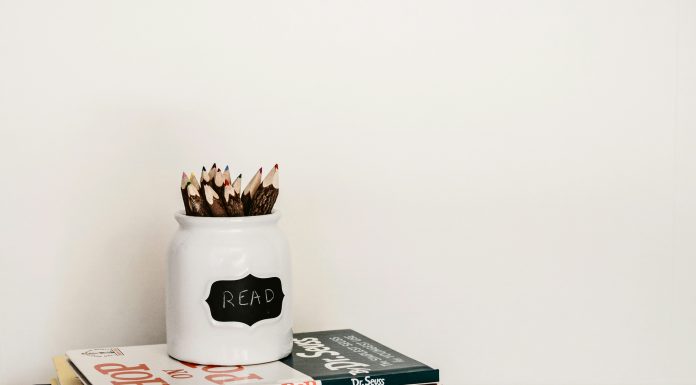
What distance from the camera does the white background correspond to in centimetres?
101

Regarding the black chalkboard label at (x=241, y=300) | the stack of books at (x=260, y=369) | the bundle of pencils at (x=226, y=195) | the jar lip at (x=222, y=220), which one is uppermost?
the bundle of pencils at (x=226, y=195)

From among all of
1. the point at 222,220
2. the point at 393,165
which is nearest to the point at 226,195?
the point at 222,220

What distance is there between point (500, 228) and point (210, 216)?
0.49 meters

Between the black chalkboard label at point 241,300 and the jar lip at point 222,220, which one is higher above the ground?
the jar lip at point 222,220

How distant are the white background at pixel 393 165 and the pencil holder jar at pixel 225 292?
0.19 meters

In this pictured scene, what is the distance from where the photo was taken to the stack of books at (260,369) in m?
0.82

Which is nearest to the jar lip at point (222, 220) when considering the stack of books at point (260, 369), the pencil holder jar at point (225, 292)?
the pencil holder jar at point (225, 292)

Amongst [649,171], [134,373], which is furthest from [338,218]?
[649,171]

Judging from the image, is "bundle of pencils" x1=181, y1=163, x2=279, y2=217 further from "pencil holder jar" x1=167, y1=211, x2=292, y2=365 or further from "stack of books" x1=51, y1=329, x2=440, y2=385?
"stack of books" x1=51, y1=329, x2=440, y2=385

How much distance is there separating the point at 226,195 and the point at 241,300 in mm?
108

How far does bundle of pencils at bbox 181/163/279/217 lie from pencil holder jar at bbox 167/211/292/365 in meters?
0.02

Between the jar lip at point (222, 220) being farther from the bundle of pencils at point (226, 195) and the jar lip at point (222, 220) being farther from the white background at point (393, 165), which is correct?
the white background at point (393, 165)

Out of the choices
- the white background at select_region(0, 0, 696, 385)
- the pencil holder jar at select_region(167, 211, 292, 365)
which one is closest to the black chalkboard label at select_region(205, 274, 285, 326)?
the pencil holder jar at select_region(167, 211, 292, 365)

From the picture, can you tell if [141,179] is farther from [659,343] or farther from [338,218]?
[659,343]
